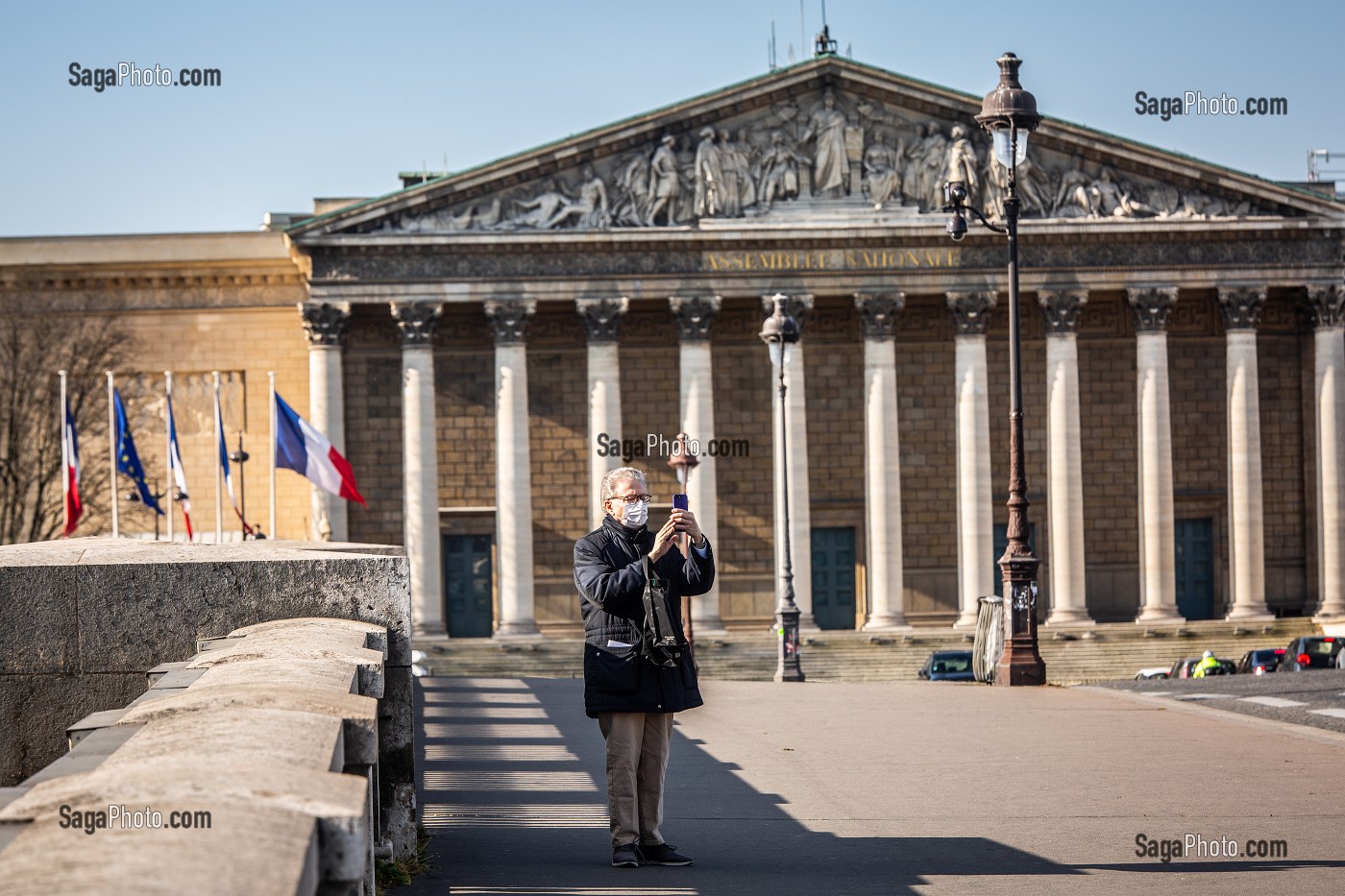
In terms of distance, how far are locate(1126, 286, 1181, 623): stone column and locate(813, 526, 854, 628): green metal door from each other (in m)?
7.83

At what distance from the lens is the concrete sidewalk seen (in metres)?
10.8

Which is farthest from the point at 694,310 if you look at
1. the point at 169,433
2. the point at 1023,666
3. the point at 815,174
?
the point at 1023,666

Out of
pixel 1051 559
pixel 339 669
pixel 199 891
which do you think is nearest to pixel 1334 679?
pixel 339 669

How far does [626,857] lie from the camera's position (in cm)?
1099

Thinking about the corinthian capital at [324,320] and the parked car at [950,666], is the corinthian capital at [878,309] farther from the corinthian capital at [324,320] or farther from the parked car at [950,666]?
the corinthian capital at [324,320]

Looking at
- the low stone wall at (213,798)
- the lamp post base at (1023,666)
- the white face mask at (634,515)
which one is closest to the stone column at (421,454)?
the lamp post base at (1023,666)

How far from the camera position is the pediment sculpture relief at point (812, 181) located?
172 ft

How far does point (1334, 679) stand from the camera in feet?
86.4

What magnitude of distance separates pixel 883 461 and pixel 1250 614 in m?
10.7

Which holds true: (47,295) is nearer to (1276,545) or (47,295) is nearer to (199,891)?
(1276,545)

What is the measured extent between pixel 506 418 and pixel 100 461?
15.4 m

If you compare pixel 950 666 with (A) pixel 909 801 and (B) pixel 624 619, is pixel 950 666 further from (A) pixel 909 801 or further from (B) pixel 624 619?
(B) pixel 624 619

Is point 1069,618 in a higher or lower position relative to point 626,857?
lower

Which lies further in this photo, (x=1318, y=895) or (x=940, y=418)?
(x=940, y=418)
